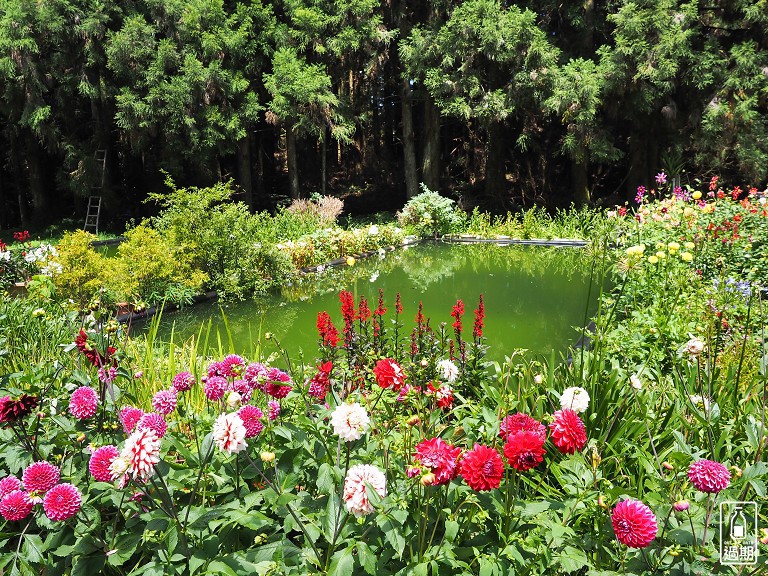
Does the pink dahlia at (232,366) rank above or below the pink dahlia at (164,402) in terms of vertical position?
above

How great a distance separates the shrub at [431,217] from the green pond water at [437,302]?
257cm

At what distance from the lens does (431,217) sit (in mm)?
11352

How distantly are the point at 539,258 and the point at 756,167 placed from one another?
5.27 m

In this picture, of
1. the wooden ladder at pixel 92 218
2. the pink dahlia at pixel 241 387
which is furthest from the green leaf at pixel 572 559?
the wooden ladder at pixel 92 218

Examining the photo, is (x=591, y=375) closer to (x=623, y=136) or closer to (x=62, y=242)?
(x=62, y=242)

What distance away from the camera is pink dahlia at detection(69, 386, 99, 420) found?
128 cm

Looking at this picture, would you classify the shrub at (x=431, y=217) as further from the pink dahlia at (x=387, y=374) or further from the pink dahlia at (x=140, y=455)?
the pink dahlia at (x=140, y=455)

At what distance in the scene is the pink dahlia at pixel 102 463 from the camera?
1.06 meters

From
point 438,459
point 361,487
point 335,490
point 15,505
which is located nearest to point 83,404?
point 15,505

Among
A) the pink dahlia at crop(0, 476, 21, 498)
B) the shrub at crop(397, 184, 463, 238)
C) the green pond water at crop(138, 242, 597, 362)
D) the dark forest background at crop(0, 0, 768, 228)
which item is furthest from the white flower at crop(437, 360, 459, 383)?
the dark forest background at crop(0, 0, 768, 228)

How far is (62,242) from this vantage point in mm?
4582

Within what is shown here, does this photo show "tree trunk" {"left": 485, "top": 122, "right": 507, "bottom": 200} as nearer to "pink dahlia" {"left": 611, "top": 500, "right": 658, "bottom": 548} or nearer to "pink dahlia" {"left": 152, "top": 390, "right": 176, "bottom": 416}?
"pink dahlia" {"left": 152, "top": 390, "right": 176, "bottom": 416}

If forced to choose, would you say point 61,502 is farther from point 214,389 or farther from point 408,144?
point 408,144

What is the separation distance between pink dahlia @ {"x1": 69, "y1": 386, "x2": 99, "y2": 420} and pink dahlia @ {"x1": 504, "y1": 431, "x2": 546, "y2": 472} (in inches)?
38.1
